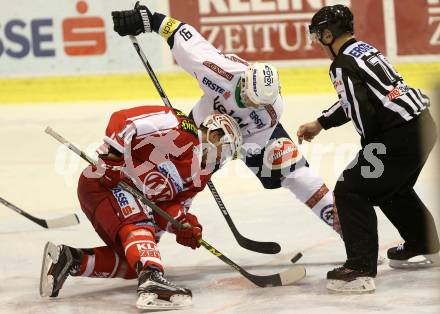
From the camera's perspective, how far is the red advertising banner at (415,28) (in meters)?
7.81

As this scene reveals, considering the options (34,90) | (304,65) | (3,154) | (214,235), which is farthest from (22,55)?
(214,235)

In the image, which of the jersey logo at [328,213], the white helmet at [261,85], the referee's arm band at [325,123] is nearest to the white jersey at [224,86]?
the white helmet at [261,85]

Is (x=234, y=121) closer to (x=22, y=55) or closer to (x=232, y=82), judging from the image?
(x=232, y=82)

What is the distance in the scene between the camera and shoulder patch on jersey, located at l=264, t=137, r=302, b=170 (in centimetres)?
460

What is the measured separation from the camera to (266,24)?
780 centimetres

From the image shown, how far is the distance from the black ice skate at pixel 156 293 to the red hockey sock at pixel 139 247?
0.13ft

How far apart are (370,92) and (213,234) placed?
1416 millimetres

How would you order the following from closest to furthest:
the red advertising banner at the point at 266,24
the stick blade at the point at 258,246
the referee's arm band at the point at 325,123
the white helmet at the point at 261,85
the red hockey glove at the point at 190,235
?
1. the red hockey glove at the point at 190,235
2. the white helmet at the point at 261,85
3. the referee's arm band at the point at 325,123
4. the stick blade at the point at 258,246
5. the red advertising banner at the point at 266,24

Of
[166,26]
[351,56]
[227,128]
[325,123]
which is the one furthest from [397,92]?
[166,26]

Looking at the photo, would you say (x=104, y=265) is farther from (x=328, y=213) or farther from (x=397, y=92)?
(x=397, y=92)

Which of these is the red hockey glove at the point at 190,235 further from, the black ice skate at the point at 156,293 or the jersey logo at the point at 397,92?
the jersey logo at the point at 397,92

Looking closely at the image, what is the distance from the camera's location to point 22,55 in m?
7.75

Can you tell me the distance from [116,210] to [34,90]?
4.00 m

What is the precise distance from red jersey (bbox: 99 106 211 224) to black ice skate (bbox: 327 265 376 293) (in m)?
0.67
